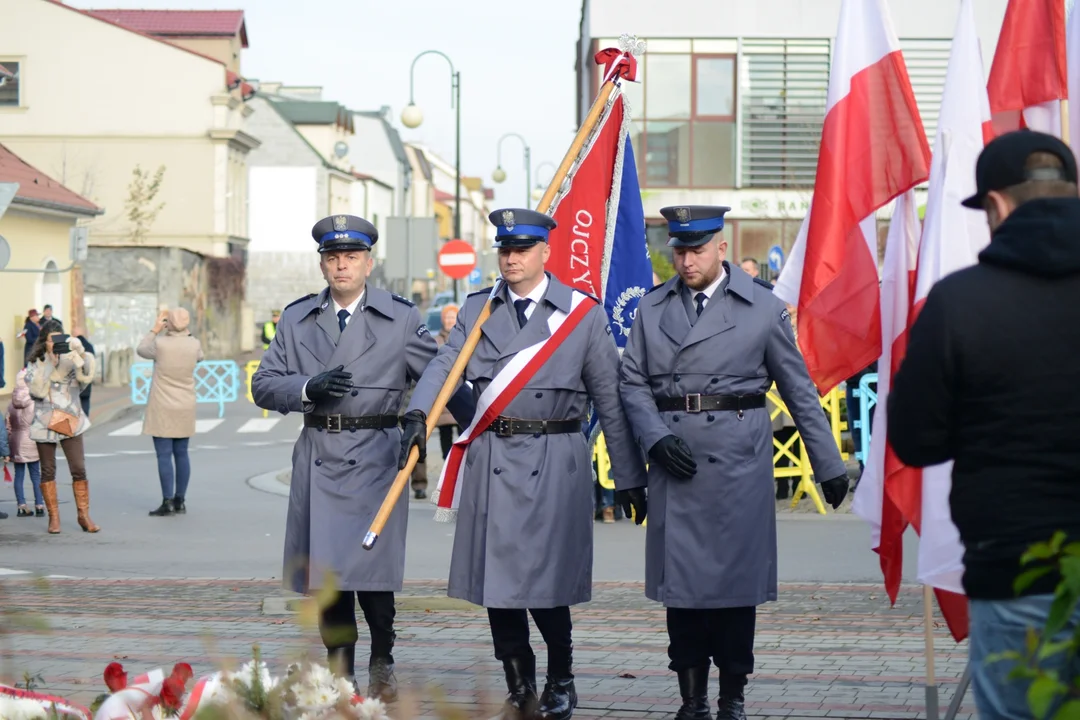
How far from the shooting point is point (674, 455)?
589 cm

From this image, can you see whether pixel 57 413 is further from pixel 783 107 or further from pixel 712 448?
pixel 783 107

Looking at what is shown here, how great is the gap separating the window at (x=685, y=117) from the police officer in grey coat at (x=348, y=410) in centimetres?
3059

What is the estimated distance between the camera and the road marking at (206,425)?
24.9 m

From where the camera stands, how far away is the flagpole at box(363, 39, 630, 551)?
6.08 meters

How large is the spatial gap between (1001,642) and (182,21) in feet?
196

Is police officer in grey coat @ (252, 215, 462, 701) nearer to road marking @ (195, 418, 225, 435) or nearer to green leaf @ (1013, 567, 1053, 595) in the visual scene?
green leaf @ (1013, 567, 1053, 595)

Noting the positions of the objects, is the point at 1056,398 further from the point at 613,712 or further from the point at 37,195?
the point at 37,195

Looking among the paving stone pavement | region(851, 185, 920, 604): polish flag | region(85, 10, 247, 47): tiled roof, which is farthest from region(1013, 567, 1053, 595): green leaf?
region(85, 10, 247, 47): tiled roof

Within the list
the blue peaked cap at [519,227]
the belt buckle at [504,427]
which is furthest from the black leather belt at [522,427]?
the blue peaked cap at [519,227]

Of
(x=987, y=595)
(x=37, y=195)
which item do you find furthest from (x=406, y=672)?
(x=37, y=195)

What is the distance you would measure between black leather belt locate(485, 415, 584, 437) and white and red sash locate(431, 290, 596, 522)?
0.03m

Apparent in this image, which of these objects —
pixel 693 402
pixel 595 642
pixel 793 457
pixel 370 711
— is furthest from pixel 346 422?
pixel 793 457

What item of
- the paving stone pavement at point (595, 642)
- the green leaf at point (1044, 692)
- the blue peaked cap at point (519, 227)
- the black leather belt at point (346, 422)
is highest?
the blue peaked cap at point (519, 227)

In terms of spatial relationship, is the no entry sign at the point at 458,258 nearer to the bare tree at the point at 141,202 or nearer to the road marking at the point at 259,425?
the road marking at the point at 259,425
